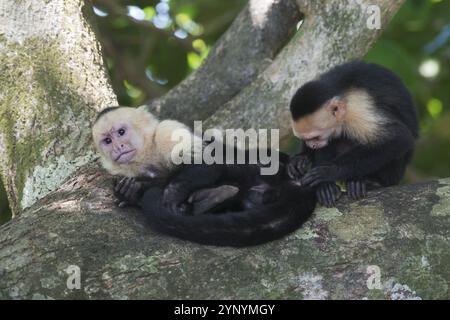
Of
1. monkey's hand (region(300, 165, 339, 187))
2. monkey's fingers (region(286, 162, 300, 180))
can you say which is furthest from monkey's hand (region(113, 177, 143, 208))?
monkey's fingers (region(286, 162, 300, 180))

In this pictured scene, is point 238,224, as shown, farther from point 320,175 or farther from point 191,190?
point 320,175

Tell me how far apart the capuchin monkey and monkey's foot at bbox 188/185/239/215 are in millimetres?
405

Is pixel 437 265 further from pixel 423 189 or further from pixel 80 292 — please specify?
pixel 80 292

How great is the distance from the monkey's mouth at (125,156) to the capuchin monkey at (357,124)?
0.91 metres

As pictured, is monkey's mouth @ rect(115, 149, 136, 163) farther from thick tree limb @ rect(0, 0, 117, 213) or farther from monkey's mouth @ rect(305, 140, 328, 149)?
monkey's mouth @ rect(305, 140, 328, 149)

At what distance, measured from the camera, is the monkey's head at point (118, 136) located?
3.62 m

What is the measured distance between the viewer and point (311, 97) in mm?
3629

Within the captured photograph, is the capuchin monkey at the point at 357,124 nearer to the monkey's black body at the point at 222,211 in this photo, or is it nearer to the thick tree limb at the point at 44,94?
the monkey's black body at the point at 222,211

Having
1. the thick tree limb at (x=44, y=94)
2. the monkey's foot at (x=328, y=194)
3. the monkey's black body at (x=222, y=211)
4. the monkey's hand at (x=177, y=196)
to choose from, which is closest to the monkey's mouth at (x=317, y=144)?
the monkey's black body at (x=222, y=211)

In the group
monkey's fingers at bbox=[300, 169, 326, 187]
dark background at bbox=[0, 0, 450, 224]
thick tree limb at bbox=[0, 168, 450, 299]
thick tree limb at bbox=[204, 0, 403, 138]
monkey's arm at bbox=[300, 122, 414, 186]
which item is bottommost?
thick tree limb at bbox=[0, 168, 450, 299]

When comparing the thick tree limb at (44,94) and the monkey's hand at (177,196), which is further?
the thick tree limb at (44,94)

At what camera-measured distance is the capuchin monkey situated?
11.5 feet

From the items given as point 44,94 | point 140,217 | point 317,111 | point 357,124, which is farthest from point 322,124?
point 44,94

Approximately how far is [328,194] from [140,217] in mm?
856
